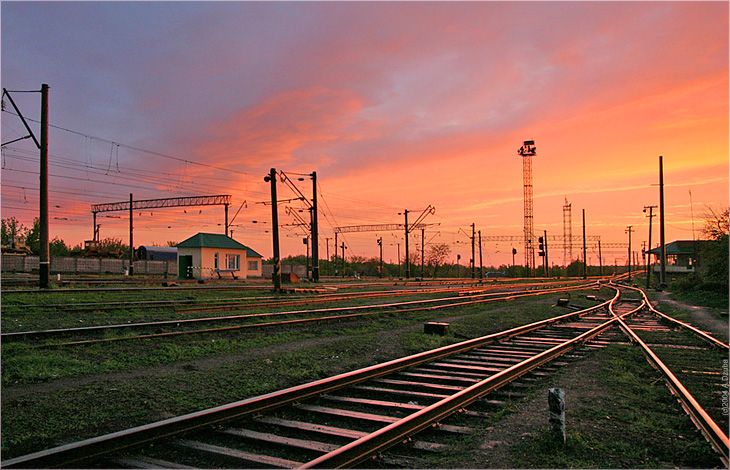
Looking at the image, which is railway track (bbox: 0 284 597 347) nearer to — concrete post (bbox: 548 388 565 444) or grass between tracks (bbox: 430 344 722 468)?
grass between tracks (bbox: 430 344 722 468)

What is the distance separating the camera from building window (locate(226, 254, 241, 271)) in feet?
173

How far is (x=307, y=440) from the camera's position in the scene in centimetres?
545

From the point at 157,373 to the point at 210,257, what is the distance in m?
42.9

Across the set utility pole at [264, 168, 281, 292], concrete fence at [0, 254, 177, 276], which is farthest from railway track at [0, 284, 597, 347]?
concrete fence at [0, 254, 177, 276]

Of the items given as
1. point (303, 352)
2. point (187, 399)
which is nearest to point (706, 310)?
point (303, 352)

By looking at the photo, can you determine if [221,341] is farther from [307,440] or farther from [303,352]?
[307,440]

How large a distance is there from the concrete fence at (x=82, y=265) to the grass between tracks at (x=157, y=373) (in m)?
47.4

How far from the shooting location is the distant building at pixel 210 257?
160 feet

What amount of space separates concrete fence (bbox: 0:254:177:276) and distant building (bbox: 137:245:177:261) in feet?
39.7

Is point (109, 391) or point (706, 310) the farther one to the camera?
point (706, 310)

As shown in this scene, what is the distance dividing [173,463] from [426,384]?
14.0ft

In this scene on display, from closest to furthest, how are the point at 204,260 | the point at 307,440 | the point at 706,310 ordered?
the point at 307,440 < the point at 706,310 < the point at 204,260

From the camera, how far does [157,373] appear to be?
8.80 meters

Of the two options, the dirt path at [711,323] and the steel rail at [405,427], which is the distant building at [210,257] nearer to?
the dirt path at [711,323]
